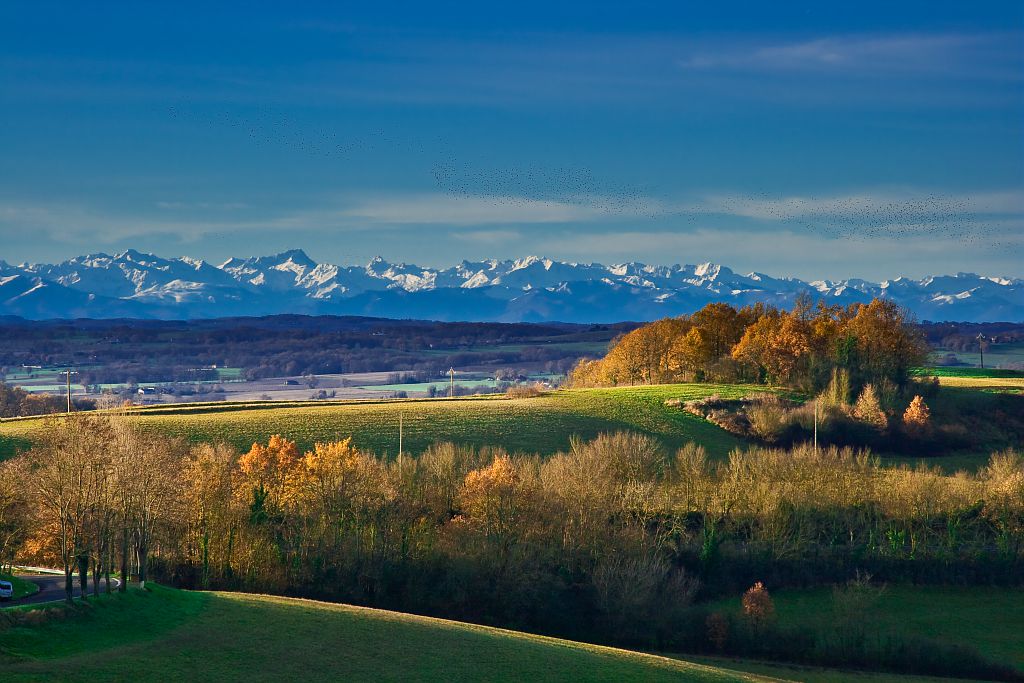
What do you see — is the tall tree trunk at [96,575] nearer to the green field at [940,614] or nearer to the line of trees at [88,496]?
the line of trees at [88,496]

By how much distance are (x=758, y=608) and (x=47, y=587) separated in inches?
1656

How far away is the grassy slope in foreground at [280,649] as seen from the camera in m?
37.5

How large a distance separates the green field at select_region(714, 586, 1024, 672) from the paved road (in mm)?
42563

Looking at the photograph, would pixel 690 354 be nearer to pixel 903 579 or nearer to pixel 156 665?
pixel 903 579

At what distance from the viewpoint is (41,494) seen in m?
45.9

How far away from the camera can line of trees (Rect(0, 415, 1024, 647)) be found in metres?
65.2

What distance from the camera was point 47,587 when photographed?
1895 inches

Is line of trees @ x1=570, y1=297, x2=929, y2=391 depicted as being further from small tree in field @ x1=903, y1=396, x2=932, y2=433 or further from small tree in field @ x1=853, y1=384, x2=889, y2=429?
small tree in field @ x1=903, y1=396, x2=932, y2=433

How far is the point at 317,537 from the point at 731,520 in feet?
111

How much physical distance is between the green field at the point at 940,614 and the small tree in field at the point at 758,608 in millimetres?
2772

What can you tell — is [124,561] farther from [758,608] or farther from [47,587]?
[758,608]

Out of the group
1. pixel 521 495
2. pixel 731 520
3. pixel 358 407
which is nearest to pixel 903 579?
pixel 731 520

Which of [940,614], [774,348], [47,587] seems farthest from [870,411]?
[47,587]

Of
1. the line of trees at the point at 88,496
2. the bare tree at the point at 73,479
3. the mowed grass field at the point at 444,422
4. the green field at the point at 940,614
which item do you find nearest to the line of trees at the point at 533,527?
the line of trees at the point at 88,496
